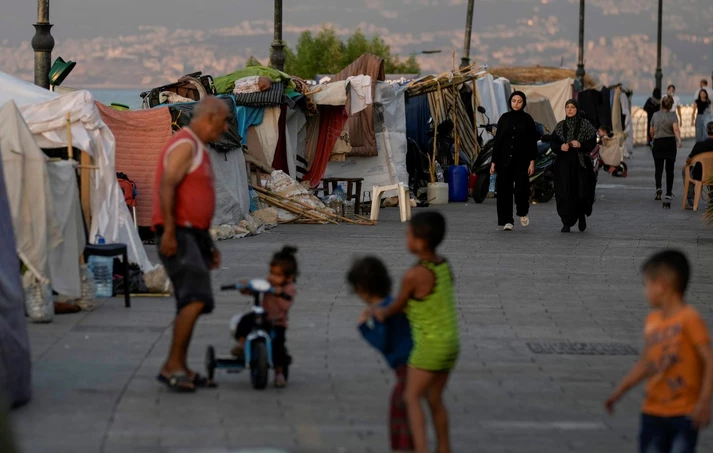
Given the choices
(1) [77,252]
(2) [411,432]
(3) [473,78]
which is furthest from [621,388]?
(3) [473,78]

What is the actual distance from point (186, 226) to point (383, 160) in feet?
51.9

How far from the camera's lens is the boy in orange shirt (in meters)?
5.00

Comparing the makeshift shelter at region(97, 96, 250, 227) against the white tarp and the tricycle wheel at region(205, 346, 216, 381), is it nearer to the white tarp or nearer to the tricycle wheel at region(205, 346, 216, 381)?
the white tarp

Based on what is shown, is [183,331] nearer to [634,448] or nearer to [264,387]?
[264,387]

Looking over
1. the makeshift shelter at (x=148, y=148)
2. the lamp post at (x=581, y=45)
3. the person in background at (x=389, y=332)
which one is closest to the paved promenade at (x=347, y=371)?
the person in background at (x=389, y=332)

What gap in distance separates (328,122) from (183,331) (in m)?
14.9

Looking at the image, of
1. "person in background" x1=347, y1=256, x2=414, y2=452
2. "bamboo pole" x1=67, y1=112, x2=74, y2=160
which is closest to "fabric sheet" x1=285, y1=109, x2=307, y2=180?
"bamboo pole" x1=67, y1=112, x2=74, y2=160

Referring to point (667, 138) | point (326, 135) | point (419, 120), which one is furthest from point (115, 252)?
point (667, 138)

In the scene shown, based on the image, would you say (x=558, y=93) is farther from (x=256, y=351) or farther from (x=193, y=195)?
(x=256, y=351)

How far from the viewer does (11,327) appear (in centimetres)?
723

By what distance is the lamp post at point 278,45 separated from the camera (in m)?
27.6

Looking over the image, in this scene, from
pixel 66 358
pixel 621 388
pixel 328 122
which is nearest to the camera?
pixel 621 388

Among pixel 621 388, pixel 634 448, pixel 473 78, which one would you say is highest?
pixel 473 78

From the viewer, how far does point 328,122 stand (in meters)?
22.3
